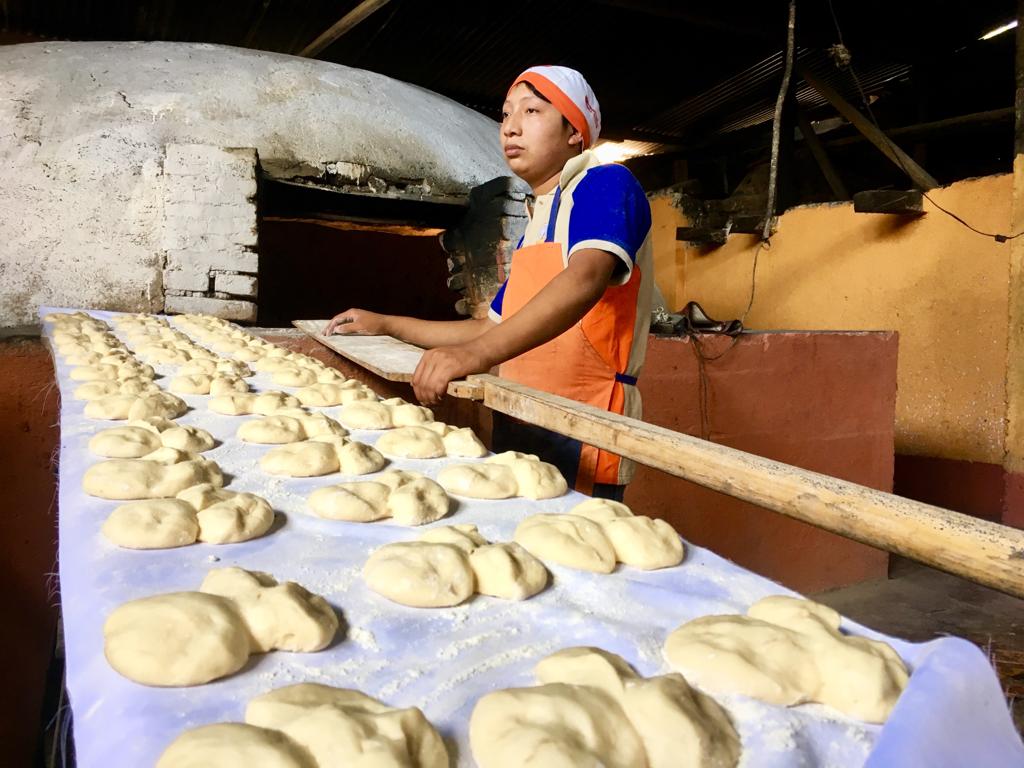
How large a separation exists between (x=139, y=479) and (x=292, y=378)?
3.04 ft

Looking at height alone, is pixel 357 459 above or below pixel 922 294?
below

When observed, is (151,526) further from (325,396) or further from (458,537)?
(325,396)

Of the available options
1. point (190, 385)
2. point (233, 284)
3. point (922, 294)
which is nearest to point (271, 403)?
point (190, 385)

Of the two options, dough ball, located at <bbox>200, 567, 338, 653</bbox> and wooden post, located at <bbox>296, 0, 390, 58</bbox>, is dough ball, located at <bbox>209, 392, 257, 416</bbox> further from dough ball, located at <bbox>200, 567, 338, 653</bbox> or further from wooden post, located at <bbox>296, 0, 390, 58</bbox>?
wooden post, located at <bbox>296, 0, 390, 58</bbox>

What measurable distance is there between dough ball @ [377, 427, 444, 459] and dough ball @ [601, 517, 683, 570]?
52 centimetres

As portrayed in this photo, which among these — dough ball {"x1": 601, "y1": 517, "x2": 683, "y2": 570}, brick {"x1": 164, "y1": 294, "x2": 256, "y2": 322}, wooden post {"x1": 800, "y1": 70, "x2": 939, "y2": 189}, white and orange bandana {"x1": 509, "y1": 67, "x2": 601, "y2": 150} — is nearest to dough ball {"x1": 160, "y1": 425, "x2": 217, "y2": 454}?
dough ball {"x1": 601, "y1": 517, "x2": 683, "y2": 570}

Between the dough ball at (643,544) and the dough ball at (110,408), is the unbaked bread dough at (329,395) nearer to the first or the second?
the dough ball at (110,408)

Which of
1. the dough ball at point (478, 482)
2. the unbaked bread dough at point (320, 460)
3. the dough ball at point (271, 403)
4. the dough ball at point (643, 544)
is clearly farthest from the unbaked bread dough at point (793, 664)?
the dough ball at point (271, 403)

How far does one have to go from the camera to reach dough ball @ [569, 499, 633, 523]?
3.35ft

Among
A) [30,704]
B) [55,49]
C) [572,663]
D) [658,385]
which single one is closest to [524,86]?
[572,663]

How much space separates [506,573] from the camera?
0.82m

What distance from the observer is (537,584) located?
0.84 metres

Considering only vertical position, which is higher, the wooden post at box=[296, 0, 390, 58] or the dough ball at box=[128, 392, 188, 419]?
the wooden post at box=[296, 0, 390, 58]

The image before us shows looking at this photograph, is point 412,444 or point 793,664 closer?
point 793,664
